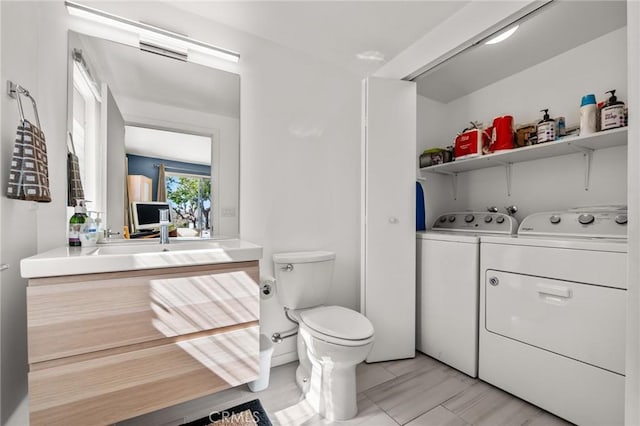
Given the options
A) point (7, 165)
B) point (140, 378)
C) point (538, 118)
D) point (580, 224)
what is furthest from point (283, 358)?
point (538, 118)

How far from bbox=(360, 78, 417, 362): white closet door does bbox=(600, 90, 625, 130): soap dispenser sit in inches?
41.3

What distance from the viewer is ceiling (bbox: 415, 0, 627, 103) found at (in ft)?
5.22

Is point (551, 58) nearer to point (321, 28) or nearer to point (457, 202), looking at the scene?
point (457, 202)

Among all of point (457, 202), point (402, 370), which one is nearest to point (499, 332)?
point (402, 370)

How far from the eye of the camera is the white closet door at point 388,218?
199 cm

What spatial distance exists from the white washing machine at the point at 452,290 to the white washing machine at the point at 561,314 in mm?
68

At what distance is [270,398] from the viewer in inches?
61.9

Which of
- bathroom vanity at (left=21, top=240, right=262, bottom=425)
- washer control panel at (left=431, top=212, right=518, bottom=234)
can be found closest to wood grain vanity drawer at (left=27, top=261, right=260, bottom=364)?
bathroom vanity at (left=21, top=240, right=262, bottom=425)

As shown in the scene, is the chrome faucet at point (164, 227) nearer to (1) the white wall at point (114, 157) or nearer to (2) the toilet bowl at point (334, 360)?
(1) the white wall at point (114, 157)

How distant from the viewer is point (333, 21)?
5.77 feet

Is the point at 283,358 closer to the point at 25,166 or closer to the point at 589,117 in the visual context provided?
the point at 25,166

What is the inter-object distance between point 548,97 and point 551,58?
294 mm

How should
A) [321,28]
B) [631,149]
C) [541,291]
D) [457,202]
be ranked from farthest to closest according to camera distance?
[457,202]
[321,28]
[541,291]
[631,149]

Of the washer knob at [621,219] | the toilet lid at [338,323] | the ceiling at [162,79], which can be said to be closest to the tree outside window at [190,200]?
the ceiling at [162,79]
